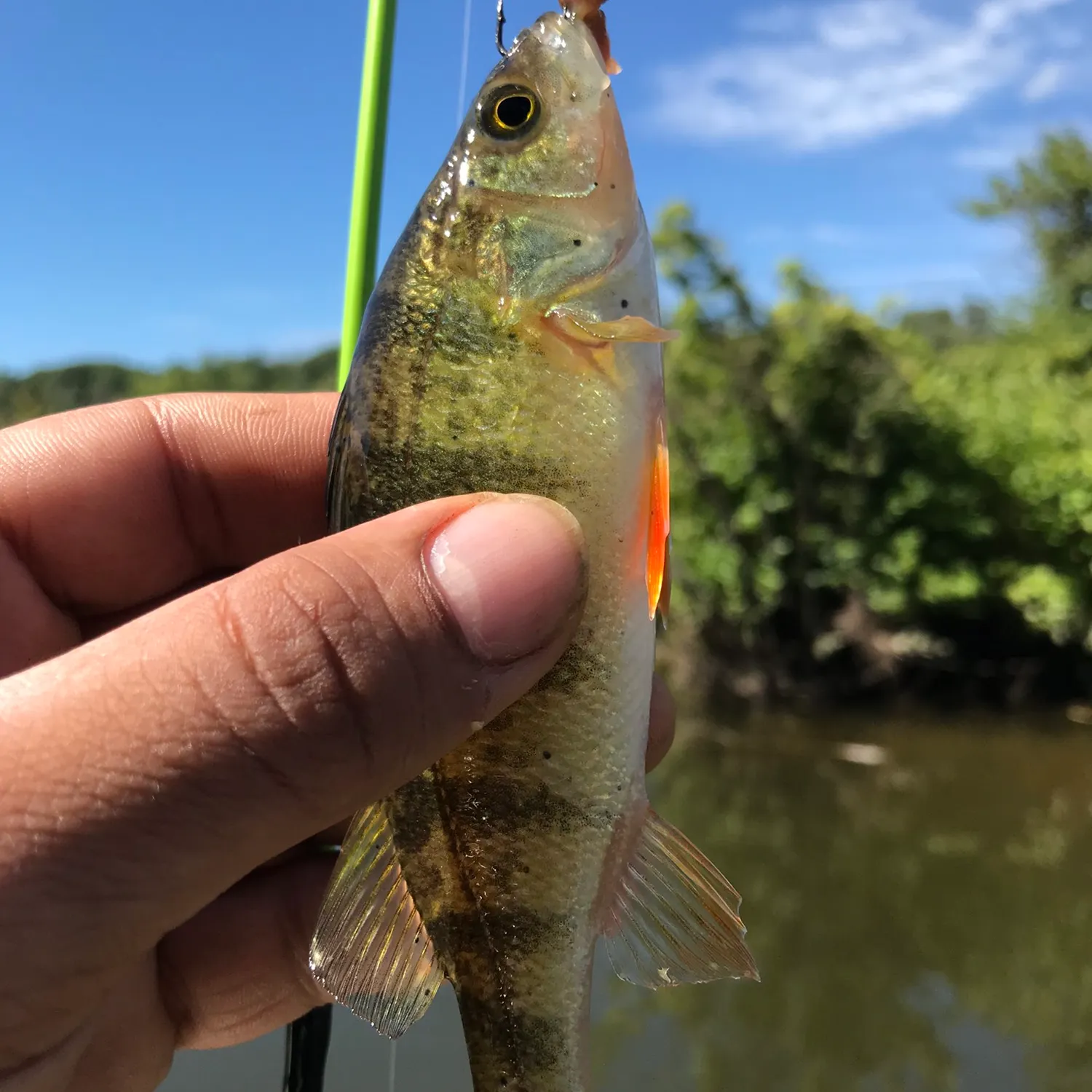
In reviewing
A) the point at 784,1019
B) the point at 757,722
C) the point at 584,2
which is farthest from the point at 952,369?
Result: the point at 584,2

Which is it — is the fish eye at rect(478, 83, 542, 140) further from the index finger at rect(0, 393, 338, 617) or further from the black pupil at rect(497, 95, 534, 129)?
the index finger at rect(0, 393, 338, 617)

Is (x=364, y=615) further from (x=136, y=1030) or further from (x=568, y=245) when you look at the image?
(x=136, y=1030)

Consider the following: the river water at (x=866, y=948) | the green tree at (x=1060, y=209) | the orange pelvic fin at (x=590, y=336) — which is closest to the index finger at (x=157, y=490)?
the orange pelvic fin at (x=590, y=336)

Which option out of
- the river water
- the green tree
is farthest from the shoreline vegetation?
the green tree

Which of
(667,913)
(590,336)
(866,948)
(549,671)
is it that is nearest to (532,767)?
(549,671)

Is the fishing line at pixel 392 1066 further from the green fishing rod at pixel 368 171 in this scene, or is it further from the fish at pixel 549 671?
the green fishing rod at pixel 368 171
